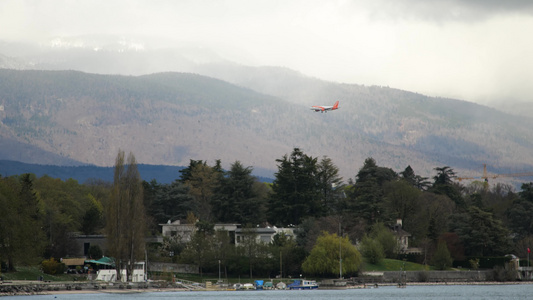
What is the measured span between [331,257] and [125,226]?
2418cm

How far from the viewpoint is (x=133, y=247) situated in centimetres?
8862

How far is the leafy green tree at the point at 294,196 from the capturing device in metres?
117

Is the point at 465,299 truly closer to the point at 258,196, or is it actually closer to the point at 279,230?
the point at 279,230

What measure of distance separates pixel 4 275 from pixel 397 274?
153 ft

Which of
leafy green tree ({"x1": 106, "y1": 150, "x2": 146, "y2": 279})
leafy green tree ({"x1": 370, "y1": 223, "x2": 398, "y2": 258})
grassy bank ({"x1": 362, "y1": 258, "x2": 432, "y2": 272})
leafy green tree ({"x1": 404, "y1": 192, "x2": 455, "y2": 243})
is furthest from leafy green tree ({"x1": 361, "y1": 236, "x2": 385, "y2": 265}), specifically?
leafy green tree ({"x1": 106, "y1": 150, "x2": 146, "y2": 279})

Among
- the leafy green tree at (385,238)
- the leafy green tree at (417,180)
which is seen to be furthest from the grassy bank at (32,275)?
the leafy green tree at (417,180)

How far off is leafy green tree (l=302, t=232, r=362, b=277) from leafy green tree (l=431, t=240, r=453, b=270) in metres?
13.8

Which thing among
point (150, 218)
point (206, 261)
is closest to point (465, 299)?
point (206, 261)

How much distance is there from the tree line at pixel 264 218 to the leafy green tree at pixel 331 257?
127 mm

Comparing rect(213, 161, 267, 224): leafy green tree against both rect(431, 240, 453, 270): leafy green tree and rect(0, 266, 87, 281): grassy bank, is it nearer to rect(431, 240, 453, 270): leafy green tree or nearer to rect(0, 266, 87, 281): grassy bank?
rect(431, 240, 453, 270): leafy green tree

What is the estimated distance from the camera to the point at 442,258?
108 m

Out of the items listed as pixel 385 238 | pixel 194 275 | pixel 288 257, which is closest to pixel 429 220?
pixel 385 238

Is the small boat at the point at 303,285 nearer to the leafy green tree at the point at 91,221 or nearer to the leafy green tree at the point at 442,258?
the leafy green tree at the point at 442,258

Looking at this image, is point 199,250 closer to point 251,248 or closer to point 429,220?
point 251,248
